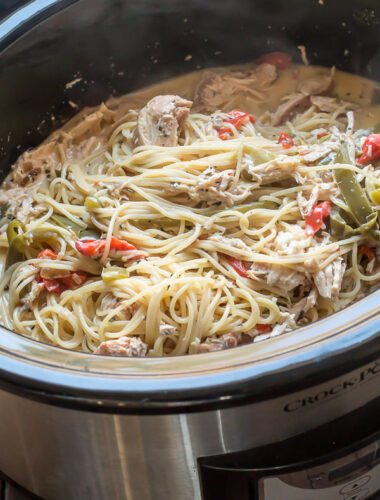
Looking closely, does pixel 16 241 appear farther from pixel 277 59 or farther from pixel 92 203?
pixel 277 59

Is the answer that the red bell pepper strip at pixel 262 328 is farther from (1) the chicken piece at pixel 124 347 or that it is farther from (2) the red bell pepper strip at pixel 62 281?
A: (2) the red bell pepper strip at pixel 62 281

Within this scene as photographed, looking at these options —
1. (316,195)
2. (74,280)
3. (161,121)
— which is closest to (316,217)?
(316,195)

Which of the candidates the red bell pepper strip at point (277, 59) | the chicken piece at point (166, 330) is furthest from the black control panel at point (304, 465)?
the red bell pepper strip at point (277, 59)

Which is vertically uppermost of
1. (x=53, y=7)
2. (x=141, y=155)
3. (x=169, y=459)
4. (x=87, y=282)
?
(x=53, y=7)

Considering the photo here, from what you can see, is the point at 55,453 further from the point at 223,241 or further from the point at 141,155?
the point at 141,155

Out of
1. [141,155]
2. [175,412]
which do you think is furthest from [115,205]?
[175,412]
